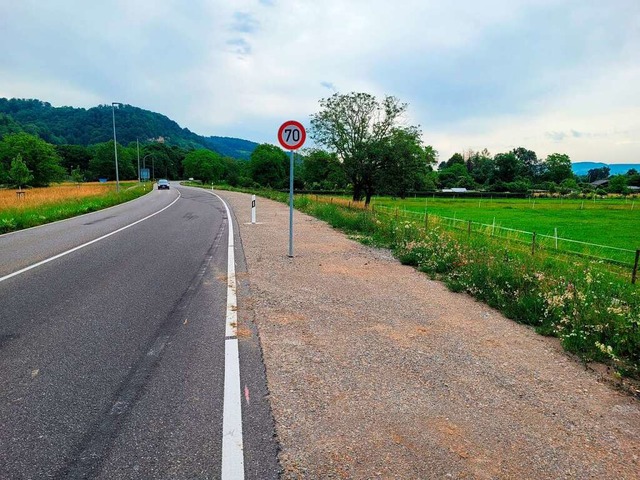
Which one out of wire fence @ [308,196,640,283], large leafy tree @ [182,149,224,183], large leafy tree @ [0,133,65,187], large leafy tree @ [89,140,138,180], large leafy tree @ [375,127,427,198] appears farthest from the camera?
large leafy tree @ [182,149,224,183]

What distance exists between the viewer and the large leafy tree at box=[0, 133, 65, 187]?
70050mm

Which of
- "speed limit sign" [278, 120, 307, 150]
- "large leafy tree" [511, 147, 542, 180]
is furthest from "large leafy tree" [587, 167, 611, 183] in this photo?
"speed limit sign" [278, 120, 307, 150]

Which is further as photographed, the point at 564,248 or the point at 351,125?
the point at 351,125

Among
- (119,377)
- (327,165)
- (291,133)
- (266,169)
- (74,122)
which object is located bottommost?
(119,377)

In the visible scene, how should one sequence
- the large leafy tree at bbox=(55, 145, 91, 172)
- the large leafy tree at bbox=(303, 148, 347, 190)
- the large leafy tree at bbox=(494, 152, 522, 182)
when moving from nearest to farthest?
the large leafy tree at bbox=(303, 148, 347, 190) → the large leafy tree at bbox=(55, 145, 91, 172) → the large leafy tree at bbox=(494, 152, 522, 182)

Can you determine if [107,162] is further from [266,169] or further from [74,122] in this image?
[266,169]

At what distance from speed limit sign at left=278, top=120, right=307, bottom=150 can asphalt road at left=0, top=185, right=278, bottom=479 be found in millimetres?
3479

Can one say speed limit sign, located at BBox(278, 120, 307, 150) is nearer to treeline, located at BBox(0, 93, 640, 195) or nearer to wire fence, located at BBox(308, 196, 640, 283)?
wire fence, located at BBox(308, 196, 640, 283)

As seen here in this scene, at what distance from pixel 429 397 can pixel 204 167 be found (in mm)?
122657

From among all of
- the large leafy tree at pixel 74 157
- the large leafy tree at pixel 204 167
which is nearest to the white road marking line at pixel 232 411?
the large leafy tree at pixel 204 167

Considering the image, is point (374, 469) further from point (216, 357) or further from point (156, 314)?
point (156, 314)

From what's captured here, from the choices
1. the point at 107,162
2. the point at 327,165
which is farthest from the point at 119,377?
the point at 107,162

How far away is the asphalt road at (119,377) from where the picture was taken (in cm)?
251

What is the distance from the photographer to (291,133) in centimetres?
912
